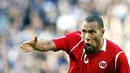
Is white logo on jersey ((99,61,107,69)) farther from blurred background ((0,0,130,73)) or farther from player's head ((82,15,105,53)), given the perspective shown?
blurred background ((0,0,130,73))

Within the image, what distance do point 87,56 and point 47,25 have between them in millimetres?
5558

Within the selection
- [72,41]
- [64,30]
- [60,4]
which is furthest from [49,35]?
[72,41]

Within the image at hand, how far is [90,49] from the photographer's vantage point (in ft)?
23.3

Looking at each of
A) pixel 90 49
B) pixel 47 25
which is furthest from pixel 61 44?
pixel 47 25

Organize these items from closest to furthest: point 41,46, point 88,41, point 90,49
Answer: point 88,41, point 90,49, point 41,46

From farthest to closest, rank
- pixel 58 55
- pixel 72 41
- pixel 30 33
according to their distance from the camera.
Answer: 1. pixel 30 33
2. pixel 58 55
3. pixel 72 41

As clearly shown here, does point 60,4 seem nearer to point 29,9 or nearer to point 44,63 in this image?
point 29,9

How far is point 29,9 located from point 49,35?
1.32 metres

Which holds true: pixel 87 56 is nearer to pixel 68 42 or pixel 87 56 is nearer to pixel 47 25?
pixel 68 42

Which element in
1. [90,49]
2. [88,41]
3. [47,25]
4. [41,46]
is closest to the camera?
[88,41]

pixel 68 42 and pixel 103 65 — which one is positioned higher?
pixel 68 42

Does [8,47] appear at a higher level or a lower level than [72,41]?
lower

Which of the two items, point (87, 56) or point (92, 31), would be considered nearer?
point (92, 31)

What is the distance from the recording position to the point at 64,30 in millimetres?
12398
